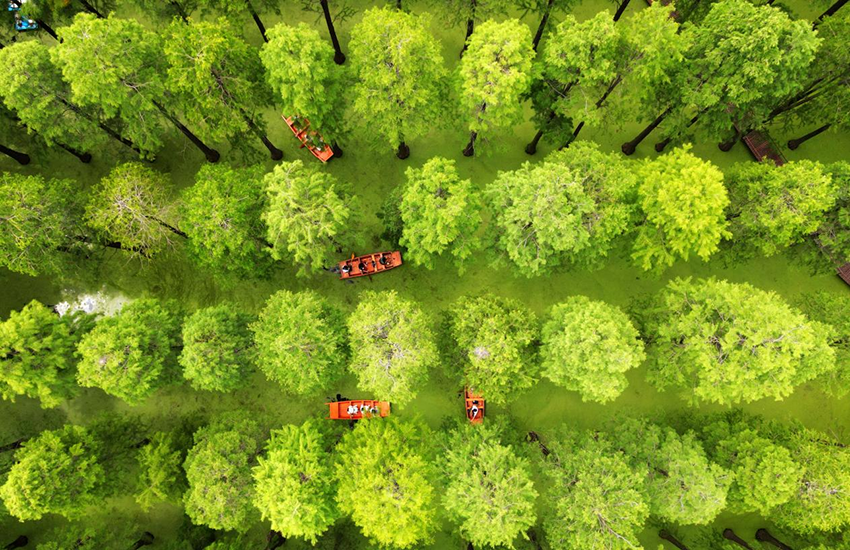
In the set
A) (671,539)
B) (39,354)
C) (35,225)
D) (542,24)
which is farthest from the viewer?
(542,24)

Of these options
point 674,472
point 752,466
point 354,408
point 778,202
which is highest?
point 778,202

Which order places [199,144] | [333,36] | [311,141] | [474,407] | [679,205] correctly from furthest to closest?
[333,36]
[311,141]
[199,144]
[474,407]
[679,205]

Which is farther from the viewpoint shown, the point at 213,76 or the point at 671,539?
the point at 671,539

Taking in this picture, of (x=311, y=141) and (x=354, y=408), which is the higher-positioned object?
(x=311, y=141)

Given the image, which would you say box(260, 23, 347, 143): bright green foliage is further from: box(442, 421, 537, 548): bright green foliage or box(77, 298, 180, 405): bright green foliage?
box(442, 421, 537, 548): bright green foliage

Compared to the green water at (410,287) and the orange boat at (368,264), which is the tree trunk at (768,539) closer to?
the green water at (410,287)

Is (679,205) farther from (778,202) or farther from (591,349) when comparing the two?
(591,349)

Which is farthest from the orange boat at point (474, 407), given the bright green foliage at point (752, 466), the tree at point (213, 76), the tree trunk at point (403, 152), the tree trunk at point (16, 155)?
the tree trunk at point (16, 155)

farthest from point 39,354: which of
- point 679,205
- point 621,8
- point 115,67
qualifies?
point 621,8
